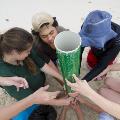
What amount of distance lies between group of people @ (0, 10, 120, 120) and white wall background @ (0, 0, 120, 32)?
55 cm

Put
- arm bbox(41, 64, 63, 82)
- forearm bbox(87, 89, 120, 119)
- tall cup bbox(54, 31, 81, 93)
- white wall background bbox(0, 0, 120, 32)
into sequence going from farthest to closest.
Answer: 1. white wall background bbox(0, 0, 120, 32)
2. arm bbox(41, 64, 63, 82)
3. forearm bbox(87, 89, 120, 119)
4. tall cup bbox(54, 31, 81, 93)

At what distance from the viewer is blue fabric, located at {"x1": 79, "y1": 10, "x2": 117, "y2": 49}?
4.16 feet

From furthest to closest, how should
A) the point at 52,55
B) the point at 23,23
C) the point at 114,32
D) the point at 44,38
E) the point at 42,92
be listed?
the point at 23,23, the point at 52,55, the point at 44,38, the point at 114,32, the point at 42,92

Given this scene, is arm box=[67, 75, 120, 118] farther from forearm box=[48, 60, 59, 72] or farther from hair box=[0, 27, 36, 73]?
forearm box=[48, 60, 59, 72]

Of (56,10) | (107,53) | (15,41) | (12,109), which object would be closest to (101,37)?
(107,53)

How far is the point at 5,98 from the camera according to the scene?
1.78m

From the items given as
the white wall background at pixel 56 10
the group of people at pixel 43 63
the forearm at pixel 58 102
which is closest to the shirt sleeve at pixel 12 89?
the group of people at pixel 43 63

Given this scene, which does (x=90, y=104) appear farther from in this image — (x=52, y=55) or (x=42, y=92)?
(x=42, y=92)

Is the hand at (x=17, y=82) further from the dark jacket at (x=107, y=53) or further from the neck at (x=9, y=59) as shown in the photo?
the dark jacket at (x=107, y=53)

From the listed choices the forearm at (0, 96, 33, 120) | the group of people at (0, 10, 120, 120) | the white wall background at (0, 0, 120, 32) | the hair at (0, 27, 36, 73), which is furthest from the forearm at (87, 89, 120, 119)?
the white wall background at (0, 0, 120, 32)

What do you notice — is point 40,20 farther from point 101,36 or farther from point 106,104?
point 106,104

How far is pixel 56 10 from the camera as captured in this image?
2275 millimetres

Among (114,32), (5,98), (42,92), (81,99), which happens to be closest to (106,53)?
(114,32)

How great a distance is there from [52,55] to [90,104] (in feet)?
1.13
